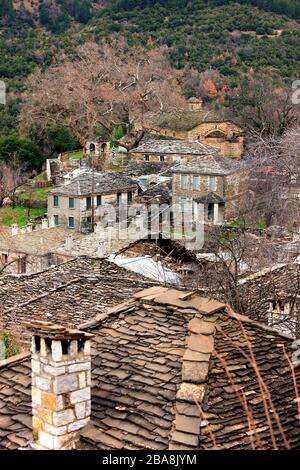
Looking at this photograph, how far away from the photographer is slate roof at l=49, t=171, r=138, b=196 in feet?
103

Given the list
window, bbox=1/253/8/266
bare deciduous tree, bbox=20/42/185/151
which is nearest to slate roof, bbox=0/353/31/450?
window, bbox=1/253/8/266

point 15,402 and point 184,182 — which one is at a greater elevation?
point 15,402

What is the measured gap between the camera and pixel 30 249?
89.2 feet

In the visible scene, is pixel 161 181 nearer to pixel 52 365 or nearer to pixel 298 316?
pixel 298 316

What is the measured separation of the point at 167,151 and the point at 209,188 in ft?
25.5

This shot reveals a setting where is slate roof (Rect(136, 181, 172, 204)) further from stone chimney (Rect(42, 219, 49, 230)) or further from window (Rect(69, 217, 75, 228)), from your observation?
stone chimney (Rect(42, 219, 49, 230))

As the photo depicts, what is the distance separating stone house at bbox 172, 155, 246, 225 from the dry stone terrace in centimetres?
1252

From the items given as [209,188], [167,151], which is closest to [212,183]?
[209,188]

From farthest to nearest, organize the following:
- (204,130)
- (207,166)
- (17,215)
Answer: (204,130) < (17,215) < (207,166)

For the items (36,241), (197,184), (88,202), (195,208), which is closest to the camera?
(36,241)

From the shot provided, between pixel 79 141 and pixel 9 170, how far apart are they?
740 centimetres

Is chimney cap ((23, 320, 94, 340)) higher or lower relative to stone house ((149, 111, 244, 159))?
higher

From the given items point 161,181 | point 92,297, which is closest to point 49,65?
point 161,181

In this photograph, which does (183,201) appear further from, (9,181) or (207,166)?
(9,181)
